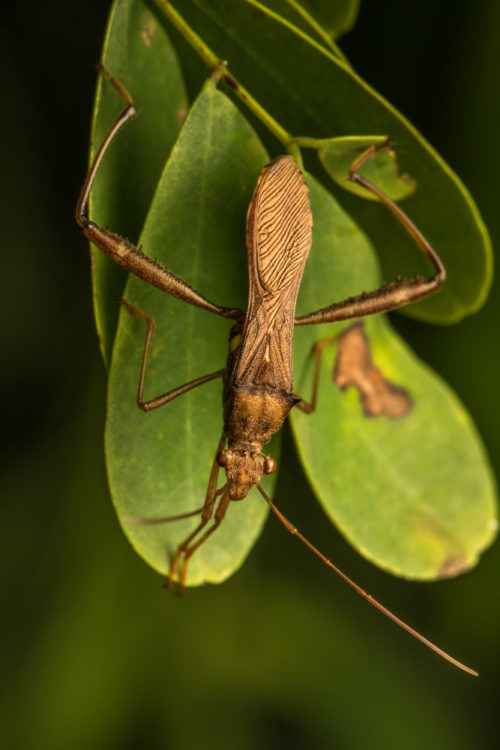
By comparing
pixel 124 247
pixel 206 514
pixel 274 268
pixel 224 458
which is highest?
pixel 124 247

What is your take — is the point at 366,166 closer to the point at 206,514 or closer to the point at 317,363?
the point at 317,363

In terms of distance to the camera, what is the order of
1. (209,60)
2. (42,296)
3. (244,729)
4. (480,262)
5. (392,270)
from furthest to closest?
(244,729)
(42,296)
(392,270)
(480,262)
(209,60)

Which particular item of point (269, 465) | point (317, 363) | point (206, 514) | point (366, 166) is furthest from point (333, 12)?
point (206, 514)

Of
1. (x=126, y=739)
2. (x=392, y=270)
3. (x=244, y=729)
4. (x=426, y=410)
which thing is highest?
(x=392, y=270)

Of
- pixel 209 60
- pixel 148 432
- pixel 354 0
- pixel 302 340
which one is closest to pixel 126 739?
pixel 148 432

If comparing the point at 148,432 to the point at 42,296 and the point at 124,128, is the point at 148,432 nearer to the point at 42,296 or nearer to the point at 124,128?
the point at 124,128

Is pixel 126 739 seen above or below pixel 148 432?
below

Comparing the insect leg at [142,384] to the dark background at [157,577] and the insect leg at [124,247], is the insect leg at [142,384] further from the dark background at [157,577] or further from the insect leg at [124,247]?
the dark background at [157,577]
